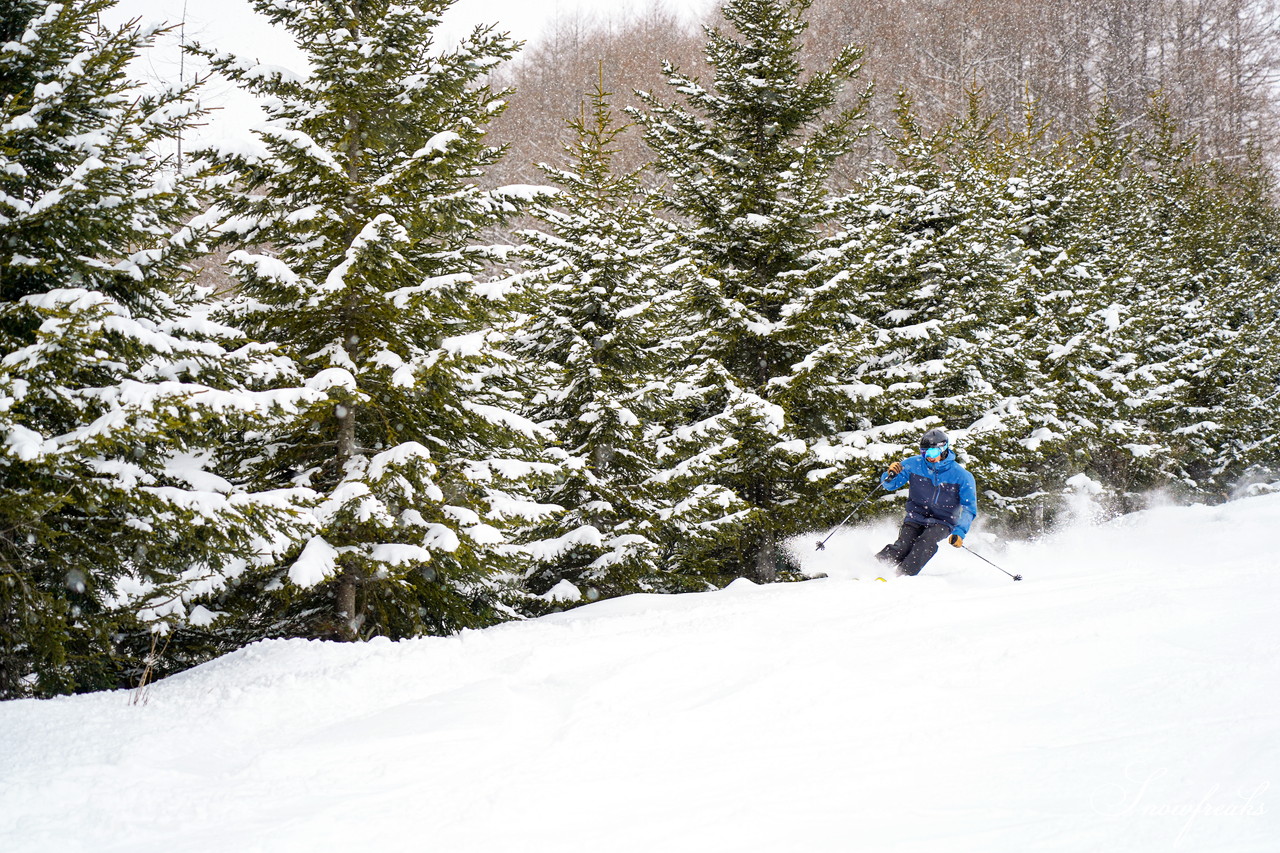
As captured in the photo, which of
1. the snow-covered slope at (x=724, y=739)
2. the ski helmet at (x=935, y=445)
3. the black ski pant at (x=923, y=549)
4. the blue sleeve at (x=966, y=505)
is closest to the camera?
the snow-covered slope at (x=724, y=739)

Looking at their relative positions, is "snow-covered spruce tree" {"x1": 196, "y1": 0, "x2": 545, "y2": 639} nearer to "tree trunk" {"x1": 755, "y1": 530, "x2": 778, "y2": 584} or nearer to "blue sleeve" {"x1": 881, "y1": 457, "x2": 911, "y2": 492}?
"blue sleeve" {"x1": 881, "y1": 457, "x2": 911, "y2": 492}

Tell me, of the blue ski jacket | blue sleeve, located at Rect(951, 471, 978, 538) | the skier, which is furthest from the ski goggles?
blue sleeve, located at Rect(951, 471, 978, 538)

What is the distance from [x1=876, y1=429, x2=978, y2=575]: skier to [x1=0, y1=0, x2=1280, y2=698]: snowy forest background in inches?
89.3

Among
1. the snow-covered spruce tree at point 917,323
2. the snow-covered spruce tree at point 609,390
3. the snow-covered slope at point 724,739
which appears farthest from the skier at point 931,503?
the snow-covered slope at point 724,739

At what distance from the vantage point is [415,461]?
7.94 m

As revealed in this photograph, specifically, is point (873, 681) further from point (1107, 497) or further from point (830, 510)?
point (1107, 497)

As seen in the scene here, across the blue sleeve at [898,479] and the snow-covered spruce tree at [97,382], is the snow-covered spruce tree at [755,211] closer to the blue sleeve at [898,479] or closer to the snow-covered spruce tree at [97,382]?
the blue sleeve at [898,479]

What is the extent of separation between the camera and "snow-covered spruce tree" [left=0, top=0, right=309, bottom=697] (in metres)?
5.91

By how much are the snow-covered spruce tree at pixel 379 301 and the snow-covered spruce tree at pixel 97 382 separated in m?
0.85

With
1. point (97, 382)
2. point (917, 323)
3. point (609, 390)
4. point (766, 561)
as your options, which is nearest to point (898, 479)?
point (766, 561)

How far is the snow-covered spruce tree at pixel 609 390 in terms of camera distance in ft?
39.1

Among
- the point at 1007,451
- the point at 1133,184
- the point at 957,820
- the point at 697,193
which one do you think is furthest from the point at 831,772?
the point at 1133,184

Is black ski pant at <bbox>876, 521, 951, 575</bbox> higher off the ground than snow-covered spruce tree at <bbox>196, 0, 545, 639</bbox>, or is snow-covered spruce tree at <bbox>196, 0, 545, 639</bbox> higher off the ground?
snow-covered spruce tree at <bbox>196, 0, 545, 639</bbox>

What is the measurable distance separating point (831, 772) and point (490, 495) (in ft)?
20.1
